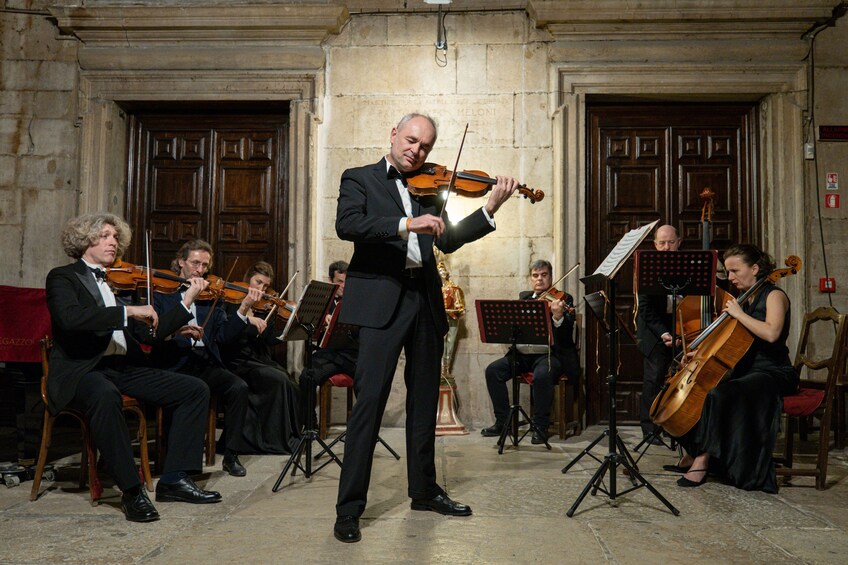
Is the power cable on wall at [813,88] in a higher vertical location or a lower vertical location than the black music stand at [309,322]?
higher

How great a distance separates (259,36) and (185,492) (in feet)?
14.9

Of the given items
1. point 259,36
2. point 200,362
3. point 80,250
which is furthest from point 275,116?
point 80,250

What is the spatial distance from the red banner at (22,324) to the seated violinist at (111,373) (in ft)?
2.32

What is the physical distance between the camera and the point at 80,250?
13.3ft

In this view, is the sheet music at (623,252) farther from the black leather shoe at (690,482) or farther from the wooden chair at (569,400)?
the wooden chair at (569,400)

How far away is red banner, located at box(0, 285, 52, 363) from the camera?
4555 mm

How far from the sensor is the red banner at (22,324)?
455cm

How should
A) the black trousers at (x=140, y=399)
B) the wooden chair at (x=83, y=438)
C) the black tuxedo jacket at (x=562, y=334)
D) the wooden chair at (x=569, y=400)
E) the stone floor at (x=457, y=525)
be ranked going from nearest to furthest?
the stone floor at (x=457, y=525), the black trousers at (x=140, y=399), the wooden chair at (x=83, y=438), the wooden chair at (x=569, y=400), the black tuxedo jacket at (x=562, y=334)

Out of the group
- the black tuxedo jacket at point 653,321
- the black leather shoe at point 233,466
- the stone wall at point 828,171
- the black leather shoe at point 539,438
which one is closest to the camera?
the black leather shoe at point 233,466

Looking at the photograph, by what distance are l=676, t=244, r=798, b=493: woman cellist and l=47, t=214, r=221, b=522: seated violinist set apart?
2789 mm

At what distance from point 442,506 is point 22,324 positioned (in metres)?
2.89

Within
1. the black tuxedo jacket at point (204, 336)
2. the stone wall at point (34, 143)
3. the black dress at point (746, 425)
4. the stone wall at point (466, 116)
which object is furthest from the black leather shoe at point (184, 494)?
the stone wall at point (34, 143)

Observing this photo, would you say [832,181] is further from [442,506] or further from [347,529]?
[347,529]

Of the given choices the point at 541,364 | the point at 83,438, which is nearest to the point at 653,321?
the point at 541,364
